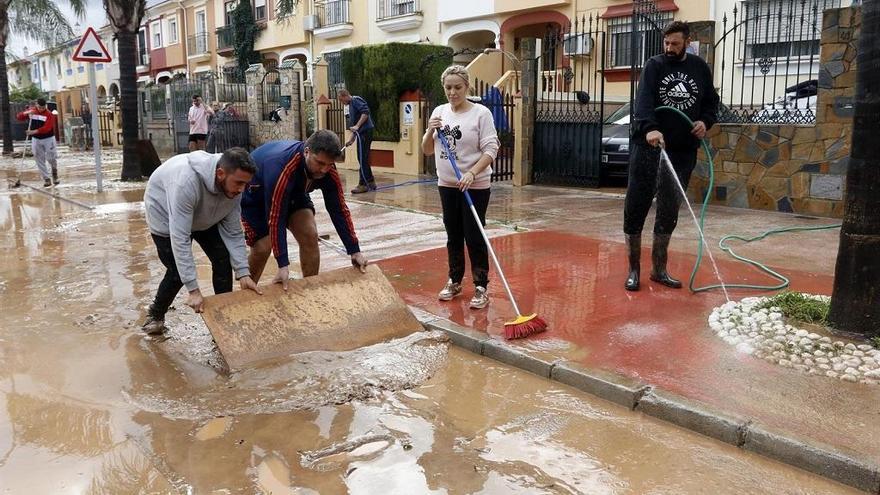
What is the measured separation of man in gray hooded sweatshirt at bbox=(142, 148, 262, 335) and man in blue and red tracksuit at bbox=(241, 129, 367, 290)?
228mm

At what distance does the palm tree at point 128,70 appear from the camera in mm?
15406

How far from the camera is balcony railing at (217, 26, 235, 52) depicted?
34.0m

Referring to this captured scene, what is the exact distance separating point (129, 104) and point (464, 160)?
41.2ft

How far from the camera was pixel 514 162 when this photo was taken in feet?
42.1

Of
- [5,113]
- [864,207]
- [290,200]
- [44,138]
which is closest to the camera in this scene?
[864,207]

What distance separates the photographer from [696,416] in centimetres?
360

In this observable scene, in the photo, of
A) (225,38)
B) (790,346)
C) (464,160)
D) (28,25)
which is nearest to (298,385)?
(464,160)

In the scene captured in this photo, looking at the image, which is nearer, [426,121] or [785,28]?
[785,28]

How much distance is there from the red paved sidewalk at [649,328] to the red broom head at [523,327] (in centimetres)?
6

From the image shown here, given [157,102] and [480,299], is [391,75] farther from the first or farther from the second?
[157,102]

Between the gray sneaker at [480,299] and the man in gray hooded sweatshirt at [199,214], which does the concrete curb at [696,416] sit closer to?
the gray sneaker at [480,299]

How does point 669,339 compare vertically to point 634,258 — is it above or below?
below

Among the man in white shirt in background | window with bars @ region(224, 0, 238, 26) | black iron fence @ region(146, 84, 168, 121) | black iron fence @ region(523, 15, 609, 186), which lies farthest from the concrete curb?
window with bars @ region(224, 0, 238, 26)

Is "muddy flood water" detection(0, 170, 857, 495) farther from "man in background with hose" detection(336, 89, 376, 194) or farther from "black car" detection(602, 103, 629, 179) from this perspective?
"black car" detection(602, 103, 629, 179)
